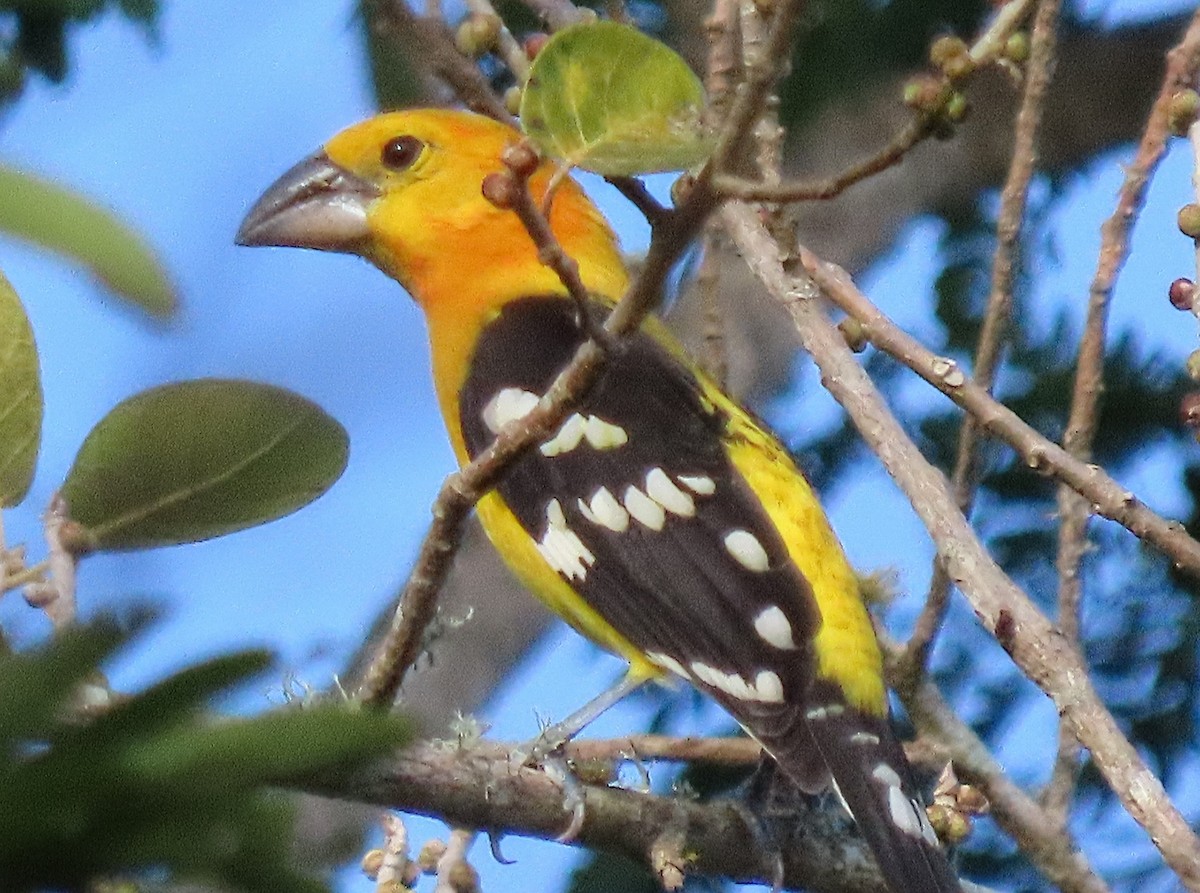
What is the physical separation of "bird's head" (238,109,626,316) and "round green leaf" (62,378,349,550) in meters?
1.85

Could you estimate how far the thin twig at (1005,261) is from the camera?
2107mm

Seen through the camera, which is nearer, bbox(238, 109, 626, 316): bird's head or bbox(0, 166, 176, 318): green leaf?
bbox(0, 166, 176, 318): green leaf

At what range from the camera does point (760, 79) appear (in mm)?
905

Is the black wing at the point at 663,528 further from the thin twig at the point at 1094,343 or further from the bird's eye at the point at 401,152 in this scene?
the bird's eye at the point at 401,152

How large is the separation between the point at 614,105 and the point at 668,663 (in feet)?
5.18

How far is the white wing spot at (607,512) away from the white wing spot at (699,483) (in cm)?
12

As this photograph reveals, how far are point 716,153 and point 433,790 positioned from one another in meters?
1.02

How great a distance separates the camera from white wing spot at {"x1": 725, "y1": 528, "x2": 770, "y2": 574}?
247 centimetres

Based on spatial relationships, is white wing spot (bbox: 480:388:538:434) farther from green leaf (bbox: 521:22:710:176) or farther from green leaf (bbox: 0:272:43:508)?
green leaf (bbox: 521:22:710:176)

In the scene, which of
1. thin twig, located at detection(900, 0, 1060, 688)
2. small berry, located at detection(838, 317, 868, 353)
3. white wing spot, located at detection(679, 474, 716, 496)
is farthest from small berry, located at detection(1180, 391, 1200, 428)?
white wing spot, located at detection(679, 474, 716, 496)

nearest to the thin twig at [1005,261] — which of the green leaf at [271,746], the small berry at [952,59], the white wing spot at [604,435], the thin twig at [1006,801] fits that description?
the thin twig at [1006,801]

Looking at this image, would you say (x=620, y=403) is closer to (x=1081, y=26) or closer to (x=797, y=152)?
(x=797, y=152)

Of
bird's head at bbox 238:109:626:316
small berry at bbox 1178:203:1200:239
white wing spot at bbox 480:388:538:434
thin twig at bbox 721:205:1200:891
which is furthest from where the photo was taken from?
bird's head at bbox 238:109:626:316

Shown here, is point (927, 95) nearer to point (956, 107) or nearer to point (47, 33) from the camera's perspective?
point (956, 107)
